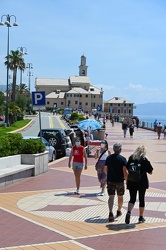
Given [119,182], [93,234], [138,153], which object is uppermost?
[138,153]

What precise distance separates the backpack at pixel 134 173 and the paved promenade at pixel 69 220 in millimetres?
845

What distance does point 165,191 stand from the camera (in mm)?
12523

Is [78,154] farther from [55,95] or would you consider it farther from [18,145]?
[55,95]

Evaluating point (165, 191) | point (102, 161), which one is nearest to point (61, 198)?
point (102, 161)

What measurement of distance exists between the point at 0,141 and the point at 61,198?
3.52 m

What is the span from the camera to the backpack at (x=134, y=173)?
8.70 metres

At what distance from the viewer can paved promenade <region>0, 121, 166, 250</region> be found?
24.2 feet

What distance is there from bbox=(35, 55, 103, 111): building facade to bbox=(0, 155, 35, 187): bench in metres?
139

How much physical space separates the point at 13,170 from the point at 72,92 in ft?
477

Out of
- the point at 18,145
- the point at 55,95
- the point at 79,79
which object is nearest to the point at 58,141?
the point at 18,145

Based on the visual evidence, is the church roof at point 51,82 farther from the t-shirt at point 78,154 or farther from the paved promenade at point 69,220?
the t-shirt at point 78,154

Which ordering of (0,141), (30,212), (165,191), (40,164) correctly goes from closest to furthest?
(30,212) < (165,191) < (0,141) < (40,164)

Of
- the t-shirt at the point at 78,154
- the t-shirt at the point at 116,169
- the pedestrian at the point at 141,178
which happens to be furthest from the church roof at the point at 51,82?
the pedestrian at the point at 141,178

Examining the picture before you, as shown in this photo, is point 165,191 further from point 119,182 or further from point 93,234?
point 93,234
